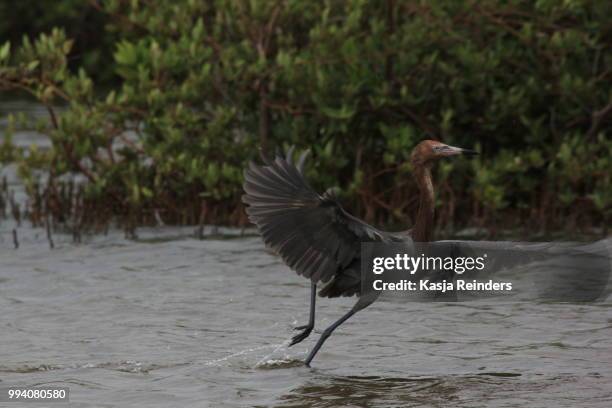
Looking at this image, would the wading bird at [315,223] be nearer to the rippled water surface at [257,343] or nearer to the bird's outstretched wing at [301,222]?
the bird's outstretched wing at [301,222]

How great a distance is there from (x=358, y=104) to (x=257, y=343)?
3.72 m

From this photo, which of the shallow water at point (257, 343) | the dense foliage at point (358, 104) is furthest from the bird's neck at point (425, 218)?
the dense foliage at point (358, 104)

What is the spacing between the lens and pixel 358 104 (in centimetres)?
1065

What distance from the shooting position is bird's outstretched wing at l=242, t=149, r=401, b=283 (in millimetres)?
6246

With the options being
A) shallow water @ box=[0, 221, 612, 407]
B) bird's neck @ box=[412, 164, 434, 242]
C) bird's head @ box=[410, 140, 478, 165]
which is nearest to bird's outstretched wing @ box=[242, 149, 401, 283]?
bird's neck @ box=[412, 164, 434, 242]

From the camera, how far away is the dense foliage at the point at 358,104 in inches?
407

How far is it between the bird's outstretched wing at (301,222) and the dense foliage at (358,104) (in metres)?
3.82

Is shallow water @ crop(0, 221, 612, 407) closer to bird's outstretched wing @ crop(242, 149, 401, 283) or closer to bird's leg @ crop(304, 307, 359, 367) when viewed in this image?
bird's leg @ crop(304, 307, 359, 367)

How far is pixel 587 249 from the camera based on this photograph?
8.21 m

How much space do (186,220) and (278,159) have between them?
195 inches

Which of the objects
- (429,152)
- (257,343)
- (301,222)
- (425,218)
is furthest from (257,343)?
(429,152)

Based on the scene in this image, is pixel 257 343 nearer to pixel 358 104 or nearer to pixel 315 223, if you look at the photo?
pixel 315 223

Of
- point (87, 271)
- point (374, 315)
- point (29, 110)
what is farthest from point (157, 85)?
point (29, 110)

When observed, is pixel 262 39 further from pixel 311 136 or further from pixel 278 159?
pixel 278 159
